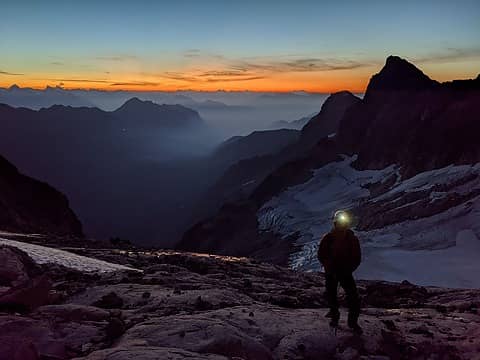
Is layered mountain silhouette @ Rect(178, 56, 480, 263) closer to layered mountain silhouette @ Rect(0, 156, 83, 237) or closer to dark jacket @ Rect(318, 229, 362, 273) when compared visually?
layered mountain silhouette @ Rect(0, 156, 83, 237)

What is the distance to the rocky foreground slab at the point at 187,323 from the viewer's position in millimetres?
8492

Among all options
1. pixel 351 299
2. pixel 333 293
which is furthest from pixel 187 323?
pixel 351 299

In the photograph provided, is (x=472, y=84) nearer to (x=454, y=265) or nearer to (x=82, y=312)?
(x=454, y=265)

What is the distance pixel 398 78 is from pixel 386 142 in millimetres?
24683

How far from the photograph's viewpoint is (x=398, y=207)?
67062mm

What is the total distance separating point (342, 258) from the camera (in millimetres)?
10156

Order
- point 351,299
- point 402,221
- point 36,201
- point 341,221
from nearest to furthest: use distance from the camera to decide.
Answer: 1. point 341,221
2. point 351,299
3. point 402,221
4. point 36,201

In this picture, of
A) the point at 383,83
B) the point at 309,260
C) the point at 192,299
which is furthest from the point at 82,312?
the point at 383,83

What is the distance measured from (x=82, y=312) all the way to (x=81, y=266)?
7.59 metres

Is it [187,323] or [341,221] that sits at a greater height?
[341,221]

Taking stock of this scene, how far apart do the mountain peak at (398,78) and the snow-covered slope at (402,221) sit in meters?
27.9

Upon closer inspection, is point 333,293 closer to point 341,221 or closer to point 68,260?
point 341,221

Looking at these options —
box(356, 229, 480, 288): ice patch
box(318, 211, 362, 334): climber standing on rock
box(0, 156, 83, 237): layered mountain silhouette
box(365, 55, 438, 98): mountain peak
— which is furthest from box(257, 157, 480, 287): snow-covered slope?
box(318, 211, 362, 334): climber standing on rock

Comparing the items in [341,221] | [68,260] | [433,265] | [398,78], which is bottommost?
[433,265]
